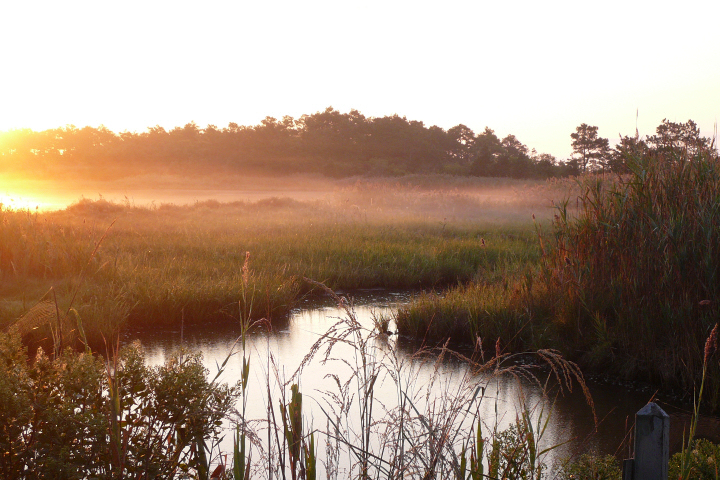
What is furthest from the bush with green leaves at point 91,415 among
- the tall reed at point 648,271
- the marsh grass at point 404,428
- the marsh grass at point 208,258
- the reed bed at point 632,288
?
the tall reed at point 648,271

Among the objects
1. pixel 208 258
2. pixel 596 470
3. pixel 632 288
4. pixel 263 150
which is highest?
pixel 263 150

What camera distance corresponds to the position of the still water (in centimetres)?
402

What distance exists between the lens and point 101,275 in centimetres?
771

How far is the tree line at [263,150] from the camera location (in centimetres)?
4906

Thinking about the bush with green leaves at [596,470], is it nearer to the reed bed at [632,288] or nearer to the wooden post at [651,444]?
the wooden post at [651,444]

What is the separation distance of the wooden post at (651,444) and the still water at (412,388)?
3.40 feet

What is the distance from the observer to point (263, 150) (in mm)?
51250

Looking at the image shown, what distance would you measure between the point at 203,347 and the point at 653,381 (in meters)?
4.55

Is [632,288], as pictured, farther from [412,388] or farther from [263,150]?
[263,150]

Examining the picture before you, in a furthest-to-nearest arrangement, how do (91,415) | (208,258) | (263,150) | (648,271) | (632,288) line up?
(263,150) → (208,258) → (632,288) → (648,271) → (91,415)

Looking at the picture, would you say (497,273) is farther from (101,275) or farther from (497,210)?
(497,210)

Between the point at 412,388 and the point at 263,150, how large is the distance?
4854cm

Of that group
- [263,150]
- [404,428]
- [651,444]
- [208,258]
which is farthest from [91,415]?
[263,150]

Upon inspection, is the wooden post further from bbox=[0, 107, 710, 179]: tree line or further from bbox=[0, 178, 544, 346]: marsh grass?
bbox=[0, 107, 710, 179]: tree line
